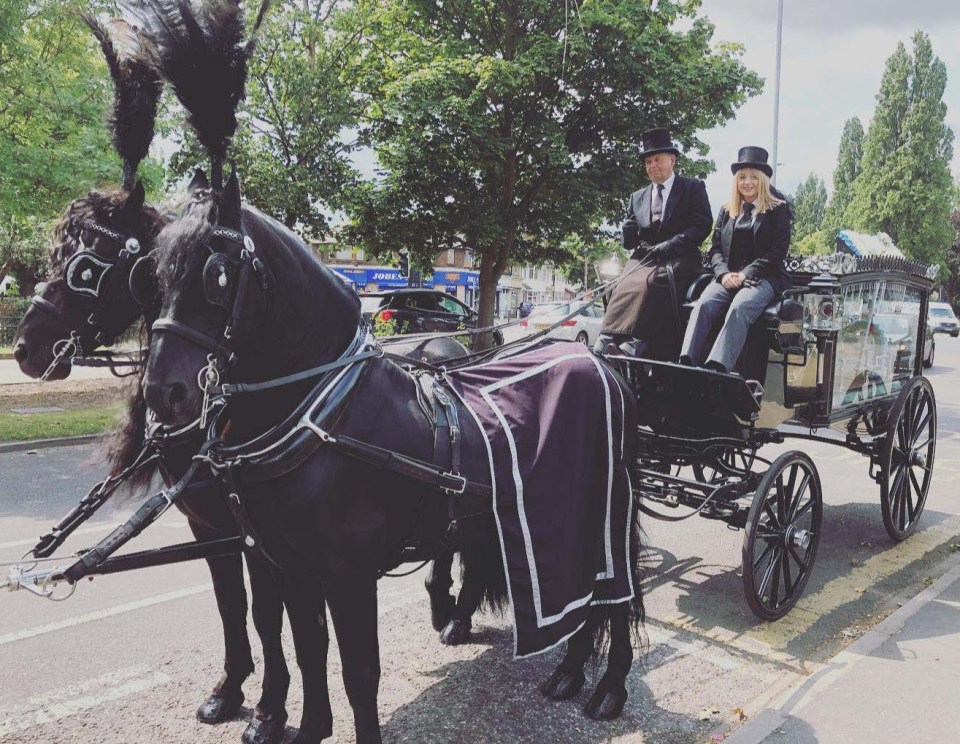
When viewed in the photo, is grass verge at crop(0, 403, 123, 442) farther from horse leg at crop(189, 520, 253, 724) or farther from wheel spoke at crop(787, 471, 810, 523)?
wheel spoke at crop(787, 471, 810, 523)

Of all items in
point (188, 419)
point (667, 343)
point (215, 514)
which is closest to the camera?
point (188, 419)

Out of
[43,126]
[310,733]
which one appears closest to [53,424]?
[43,126]

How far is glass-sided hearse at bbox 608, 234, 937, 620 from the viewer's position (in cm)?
472

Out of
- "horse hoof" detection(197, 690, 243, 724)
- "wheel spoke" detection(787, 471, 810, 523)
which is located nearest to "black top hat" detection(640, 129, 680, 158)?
"wheel spoke" detection(787, 471, 810, 523)

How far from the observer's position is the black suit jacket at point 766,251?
490 cm

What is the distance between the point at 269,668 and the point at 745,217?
13.5ft

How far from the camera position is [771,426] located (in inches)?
207

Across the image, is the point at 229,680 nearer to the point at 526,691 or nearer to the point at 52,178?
the point at 526,691

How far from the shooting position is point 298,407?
108 inches

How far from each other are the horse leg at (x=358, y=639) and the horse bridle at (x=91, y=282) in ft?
5.67

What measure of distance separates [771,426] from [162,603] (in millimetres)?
4225

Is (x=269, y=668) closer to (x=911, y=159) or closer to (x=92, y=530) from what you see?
(x=92, y=530)

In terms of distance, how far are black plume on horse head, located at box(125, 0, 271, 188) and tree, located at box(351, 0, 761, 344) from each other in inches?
409

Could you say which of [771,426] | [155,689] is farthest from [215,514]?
[771,426]
